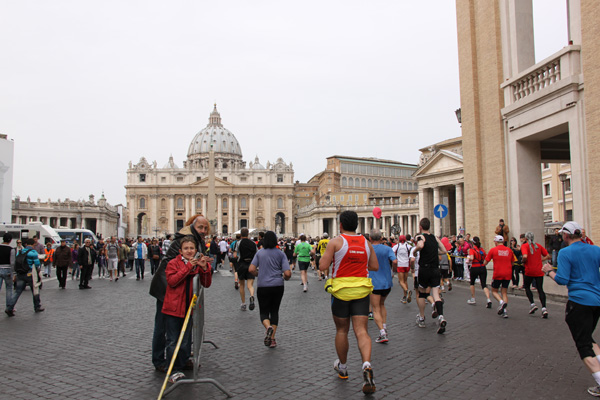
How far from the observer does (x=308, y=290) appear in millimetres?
14711

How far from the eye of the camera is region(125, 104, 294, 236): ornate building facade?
10981 centimetres

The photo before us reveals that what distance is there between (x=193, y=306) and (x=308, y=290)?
9.90m

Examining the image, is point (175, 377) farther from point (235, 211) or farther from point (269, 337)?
point (235, 211)

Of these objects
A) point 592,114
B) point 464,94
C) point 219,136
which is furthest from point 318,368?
point 219,136

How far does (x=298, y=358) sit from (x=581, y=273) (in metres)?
3.19

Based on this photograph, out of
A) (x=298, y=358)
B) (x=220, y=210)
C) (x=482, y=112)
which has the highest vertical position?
(x=220, y=210)

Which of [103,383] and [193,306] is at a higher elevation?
[193,306]

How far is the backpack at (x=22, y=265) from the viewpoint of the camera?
10.0 metres

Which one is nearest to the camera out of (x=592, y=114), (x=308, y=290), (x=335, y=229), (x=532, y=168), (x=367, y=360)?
(x=367, y=360)

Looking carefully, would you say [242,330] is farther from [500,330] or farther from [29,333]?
[500,330]

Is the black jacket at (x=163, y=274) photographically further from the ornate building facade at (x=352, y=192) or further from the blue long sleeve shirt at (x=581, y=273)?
the ornate building facade at (x=352, y=192)

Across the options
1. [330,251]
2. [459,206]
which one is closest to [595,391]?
[330,251]

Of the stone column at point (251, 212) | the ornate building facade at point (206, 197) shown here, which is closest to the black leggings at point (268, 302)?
the ornate building facade at point (206, 197)

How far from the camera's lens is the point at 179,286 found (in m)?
5.27
